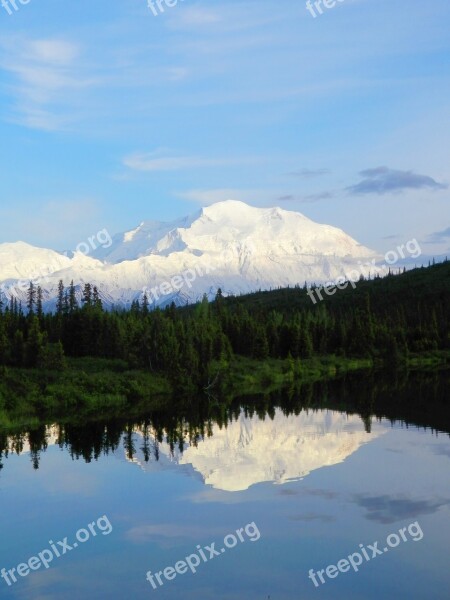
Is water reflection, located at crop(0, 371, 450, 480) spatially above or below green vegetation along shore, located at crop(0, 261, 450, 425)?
below

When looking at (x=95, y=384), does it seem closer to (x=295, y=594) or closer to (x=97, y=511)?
(x=97, y=511)

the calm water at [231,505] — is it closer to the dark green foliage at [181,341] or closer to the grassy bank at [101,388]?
the grassy bank at [101,388]

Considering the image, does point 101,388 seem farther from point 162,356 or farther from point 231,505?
point 231,505

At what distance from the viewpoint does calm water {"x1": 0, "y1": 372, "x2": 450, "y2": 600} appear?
79.6ft

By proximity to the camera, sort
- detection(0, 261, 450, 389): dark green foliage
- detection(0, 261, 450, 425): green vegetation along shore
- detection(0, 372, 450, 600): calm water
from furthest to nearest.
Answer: detection(0, 261, 450, 389): dark green foliage → detection(0, 261, 450, 425): green vegetation along shore → detection(0, 372, 450, 600): calm water

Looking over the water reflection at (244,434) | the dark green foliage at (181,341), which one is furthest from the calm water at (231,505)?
the dark green foliage at (181,341)

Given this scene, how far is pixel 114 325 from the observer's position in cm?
9631

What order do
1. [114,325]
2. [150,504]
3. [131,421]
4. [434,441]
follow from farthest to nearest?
[114,325]
[131,421]
[434,441]
[150,504]

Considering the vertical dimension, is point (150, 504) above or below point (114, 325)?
below

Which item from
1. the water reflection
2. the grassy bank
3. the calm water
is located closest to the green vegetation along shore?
the grassy bank

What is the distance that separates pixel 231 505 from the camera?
3378cm

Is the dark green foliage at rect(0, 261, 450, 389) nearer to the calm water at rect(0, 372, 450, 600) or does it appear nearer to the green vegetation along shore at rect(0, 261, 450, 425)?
the green vegetation along shore at rect(0, 261, 450, 425)

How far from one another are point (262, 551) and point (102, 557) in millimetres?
5615

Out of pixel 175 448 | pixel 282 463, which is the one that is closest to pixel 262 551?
pixel 282 463
